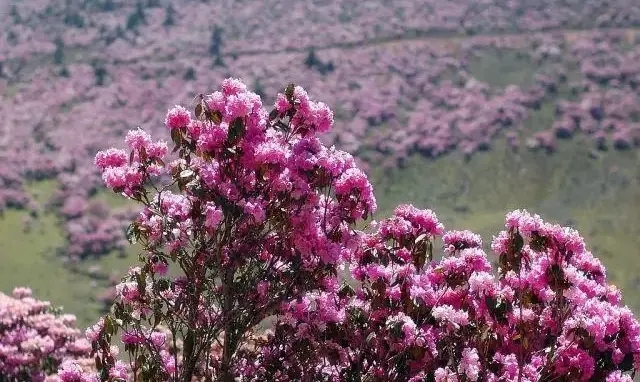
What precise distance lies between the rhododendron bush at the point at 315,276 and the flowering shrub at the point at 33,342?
16.1 ft

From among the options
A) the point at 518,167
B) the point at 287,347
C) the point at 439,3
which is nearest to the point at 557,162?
the point at 518,167

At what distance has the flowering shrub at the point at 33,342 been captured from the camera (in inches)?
535

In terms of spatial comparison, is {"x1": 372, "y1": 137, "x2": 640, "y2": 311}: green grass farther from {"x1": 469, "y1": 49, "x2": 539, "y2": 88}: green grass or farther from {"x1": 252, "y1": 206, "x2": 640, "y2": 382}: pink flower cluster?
{"x1": 252, "y1": 206, "x2": 640, "y2": 382}: pink flower cluster

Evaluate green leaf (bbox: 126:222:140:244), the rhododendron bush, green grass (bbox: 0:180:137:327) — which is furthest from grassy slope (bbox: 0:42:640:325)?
green leaf (bbox: 126:222:140:244)

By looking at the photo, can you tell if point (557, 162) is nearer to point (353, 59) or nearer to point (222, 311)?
point (353, 59)

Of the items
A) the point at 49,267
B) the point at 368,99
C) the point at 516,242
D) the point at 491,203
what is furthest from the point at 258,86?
the point at 516,242

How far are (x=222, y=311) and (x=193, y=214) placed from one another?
1.19 m

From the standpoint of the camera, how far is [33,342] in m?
13.7

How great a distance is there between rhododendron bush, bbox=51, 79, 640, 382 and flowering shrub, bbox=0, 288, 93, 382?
4893mm

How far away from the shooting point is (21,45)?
122312mm

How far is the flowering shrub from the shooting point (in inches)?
535

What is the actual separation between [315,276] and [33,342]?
730cm

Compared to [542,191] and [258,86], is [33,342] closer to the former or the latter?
[542,191]

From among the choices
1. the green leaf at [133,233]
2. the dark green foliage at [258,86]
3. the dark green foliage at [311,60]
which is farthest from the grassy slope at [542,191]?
the green leaf at [133,233]
